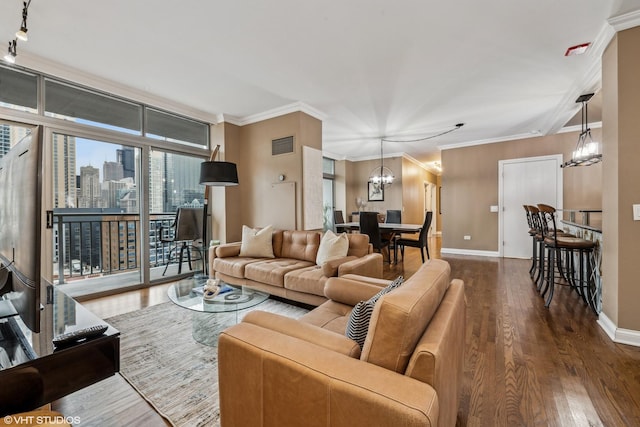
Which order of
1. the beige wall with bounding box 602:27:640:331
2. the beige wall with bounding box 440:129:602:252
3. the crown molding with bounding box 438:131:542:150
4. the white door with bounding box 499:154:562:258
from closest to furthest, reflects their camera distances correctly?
1. the beige wall with bounding box 602:27:640:331
2. the beige wall with bounding box 440:129:602:252
3. the white door with bounding box 499:154:562:258
4. the crown molding with bounding box 438:131:542:150

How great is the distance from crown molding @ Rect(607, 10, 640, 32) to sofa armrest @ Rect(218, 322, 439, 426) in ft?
10.9

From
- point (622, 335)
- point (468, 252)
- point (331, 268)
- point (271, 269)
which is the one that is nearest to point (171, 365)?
point (271, 269)

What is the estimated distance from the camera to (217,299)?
238cm

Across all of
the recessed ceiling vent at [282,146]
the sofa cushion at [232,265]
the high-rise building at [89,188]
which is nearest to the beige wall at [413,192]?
the recessed ceiling vent at [282,146]

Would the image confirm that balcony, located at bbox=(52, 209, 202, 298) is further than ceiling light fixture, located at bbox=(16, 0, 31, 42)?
Yes

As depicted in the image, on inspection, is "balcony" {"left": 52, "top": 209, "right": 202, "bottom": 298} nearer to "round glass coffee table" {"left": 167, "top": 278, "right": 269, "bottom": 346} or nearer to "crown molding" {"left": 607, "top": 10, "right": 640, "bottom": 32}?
"round glass coffee table" {"left": 167, "top": 278, "right": 269, "bottom": 346}

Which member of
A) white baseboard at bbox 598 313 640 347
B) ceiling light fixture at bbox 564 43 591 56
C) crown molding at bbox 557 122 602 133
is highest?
ceiling light fixture at bbox 564 43 591 56

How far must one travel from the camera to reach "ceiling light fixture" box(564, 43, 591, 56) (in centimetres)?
270

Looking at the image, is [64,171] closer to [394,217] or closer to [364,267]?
[364,267]

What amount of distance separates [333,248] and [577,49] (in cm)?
328

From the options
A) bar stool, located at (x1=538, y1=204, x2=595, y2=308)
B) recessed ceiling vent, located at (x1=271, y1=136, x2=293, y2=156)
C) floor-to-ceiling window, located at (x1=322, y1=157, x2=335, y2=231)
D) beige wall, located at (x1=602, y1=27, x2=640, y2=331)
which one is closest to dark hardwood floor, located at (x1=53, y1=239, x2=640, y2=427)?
bar stool, located at (x1=538, y1=204, x2=595, y2=308)

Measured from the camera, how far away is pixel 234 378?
113cm

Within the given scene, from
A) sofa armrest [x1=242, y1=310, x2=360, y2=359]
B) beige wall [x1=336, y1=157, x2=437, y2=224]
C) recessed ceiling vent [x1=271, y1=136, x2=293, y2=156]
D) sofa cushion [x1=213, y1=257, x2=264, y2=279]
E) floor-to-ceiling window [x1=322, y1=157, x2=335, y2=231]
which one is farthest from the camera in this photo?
floor-to-ceiling window [x1=322, y1=157, x2=335, y2=231]

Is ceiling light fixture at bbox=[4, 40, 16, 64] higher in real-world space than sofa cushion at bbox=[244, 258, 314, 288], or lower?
higher
